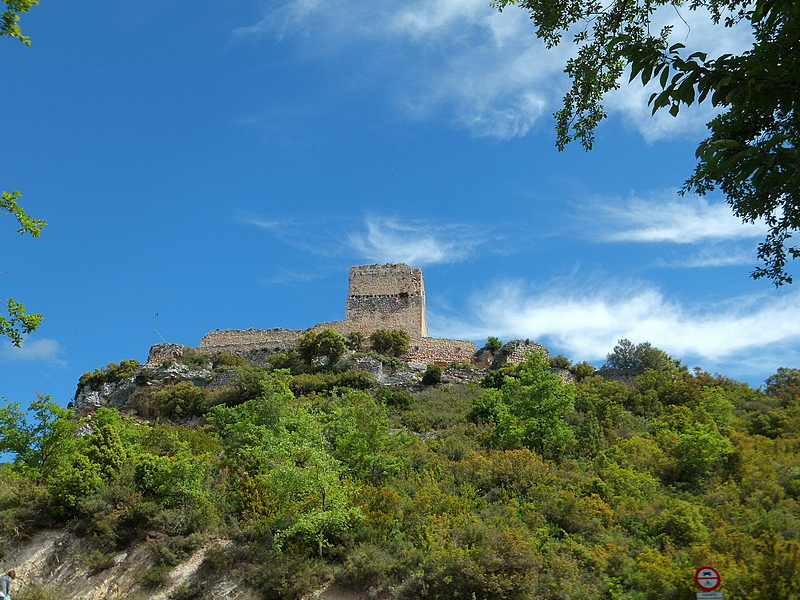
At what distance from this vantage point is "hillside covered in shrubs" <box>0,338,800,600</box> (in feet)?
43.0

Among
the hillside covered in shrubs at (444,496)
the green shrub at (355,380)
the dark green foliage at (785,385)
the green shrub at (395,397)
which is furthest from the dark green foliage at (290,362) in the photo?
the dark green foliage at (785,385)

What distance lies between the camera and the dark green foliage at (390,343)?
3903cm

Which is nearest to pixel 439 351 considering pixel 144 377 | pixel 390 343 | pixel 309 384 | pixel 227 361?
pixel 390 343

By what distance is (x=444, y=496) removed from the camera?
16672mm

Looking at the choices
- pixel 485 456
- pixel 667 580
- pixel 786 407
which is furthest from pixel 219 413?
pixel 786 407

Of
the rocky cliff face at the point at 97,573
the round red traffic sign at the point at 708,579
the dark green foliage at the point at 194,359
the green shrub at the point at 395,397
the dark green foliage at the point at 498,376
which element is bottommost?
the round red traffic sign at the point at 708,579

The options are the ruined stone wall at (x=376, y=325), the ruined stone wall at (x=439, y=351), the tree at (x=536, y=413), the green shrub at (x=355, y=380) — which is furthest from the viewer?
the ruined stone wall at (x=376, y=325)

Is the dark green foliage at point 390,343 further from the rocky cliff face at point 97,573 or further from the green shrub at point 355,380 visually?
the rocky cliff face at point 97,573

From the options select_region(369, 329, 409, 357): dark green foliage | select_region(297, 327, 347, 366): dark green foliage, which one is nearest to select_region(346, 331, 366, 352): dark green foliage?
select_region(369, 329, 409, 357): dark green foliage

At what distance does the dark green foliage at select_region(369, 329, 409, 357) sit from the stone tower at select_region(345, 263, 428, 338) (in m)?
3.11

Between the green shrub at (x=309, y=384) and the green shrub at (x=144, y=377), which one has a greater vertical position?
the green shrub at (x=144, y=377)

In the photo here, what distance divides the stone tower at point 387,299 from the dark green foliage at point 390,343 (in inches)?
123

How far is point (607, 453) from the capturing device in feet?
66.6

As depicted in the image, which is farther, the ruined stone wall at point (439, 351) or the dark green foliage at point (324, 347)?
the ruined stone wall at point (439, 351)
